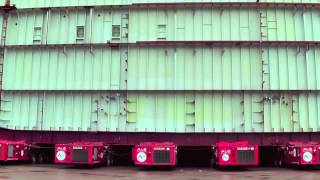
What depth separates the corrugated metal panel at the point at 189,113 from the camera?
2633 cm

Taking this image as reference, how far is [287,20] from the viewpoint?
27.2 metres

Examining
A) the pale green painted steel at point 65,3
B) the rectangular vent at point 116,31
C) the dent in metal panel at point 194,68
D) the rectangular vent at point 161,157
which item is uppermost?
the pale green painted steel at point 65,3

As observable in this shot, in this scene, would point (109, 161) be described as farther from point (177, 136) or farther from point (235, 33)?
point (235, 33)

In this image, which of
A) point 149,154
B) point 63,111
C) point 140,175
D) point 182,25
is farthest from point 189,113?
point 63,111

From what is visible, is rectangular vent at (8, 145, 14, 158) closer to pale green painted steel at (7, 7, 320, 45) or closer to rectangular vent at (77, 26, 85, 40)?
pale green painted steel at (7, 7, 320, 45)

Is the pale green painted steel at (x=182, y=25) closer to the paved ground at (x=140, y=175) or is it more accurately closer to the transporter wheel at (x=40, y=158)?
the transporter wheel at (x=40, y=158)

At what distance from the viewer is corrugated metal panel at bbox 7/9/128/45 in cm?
2783

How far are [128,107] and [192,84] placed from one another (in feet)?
13.2

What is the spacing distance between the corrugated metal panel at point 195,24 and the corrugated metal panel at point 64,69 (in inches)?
84.8

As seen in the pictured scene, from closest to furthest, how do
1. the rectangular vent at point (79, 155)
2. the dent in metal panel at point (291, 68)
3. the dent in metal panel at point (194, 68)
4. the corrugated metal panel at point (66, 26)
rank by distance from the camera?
the rectangular vent at point (79, 155) < the dent in metal panel at point (291, 68) < the dent in metal panel at point (194, 68) < the corrugated metal panel at point (66, 26)

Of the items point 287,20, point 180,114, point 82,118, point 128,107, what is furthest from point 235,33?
point 82,118

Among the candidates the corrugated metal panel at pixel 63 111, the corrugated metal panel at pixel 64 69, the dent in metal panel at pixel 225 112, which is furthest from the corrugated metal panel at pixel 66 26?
the dent in metal panel at pixel 225 112

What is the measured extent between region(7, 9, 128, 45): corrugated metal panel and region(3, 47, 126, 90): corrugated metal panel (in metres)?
0.62

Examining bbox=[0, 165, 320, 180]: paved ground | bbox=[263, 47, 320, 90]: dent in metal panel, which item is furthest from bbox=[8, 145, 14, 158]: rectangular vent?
bbox=[263, 47, 320, 90]: dent in metal panel
